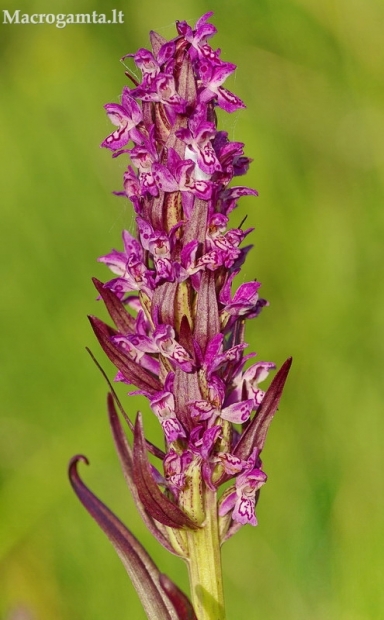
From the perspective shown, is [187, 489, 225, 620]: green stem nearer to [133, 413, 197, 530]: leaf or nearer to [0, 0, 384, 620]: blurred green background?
[133, 413, 197, 530]: leaf

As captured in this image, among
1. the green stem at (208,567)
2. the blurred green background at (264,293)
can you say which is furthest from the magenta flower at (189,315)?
the blurred green background at (264,293)

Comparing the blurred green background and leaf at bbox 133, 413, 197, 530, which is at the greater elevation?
the blurred green background

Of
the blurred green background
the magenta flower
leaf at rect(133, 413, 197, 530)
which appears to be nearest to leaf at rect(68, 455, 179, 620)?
the magenta flower

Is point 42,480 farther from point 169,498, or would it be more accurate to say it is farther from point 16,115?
point 16,115

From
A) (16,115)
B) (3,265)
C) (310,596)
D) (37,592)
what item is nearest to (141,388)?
(310,596)

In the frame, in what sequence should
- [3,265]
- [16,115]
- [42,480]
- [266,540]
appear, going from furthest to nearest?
[16,115]
[3,265]
[42,480]
[266,540]

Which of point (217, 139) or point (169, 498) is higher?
point (217, 139)

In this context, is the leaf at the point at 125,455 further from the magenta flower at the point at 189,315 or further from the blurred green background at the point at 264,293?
the blurred green background at the point at 264,293
